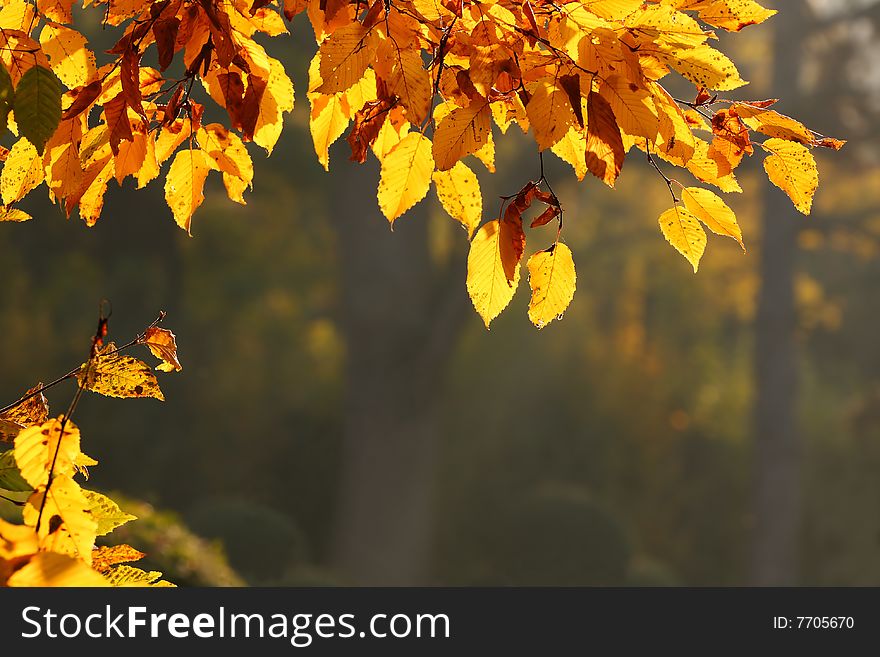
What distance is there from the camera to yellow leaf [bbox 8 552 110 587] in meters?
0.87

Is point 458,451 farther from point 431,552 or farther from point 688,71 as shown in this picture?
point 688,71

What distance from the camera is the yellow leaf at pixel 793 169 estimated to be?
123 cm

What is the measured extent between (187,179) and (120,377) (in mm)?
361

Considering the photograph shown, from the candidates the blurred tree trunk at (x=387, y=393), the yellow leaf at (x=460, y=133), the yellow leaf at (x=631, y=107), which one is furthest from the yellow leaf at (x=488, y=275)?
the blurred tree trunk at (x=387, y=393)

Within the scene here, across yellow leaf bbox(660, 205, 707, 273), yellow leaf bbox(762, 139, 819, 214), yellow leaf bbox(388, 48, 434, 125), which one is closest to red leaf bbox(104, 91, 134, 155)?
yellow leaf bbox(388, 48, 434, 125)

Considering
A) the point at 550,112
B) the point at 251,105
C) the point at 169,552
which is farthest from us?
the point at 169,552

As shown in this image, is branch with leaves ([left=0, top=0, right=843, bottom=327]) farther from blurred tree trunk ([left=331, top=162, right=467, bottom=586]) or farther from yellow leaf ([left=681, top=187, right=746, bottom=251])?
blurred tree trunk ([left=331, top=162, right=467, bottom=586])

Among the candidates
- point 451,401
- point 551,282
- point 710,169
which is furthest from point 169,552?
point 451,401

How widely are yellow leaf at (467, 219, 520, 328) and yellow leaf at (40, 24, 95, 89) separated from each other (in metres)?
0.56

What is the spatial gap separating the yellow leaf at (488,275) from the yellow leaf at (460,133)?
0.12 meters

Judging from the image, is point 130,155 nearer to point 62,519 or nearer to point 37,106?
point 37,106

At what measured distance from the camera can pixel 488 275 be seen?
1.26m

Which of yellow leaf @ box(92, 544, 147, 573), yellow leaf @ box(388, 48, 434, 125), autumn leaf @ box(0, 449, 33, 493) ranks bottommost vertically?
yellow leaf @ box(92, 544, 147, 573)

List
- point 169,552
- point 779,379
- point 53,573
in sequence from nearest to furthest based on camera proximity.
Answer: point 53,573, point 169,552, point 779,379
